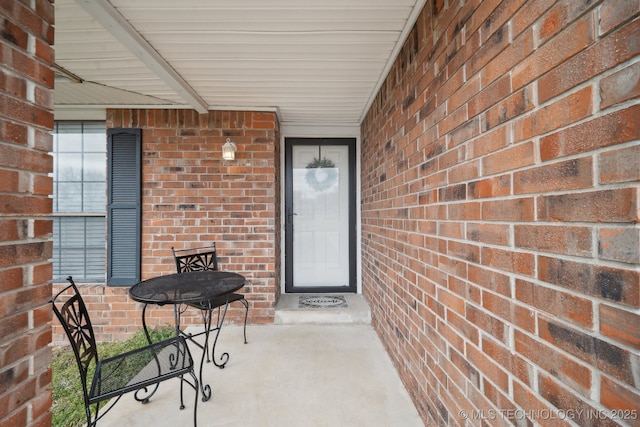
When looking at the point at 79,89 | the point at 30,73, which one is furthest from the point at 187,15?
the point at 79,89

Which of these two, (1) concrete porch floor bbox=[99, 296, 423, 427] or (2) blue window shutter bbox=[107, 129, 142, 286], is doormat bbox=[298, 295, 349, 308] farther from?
(2) blue window shutter bbox=[107, 129, 142, 286]

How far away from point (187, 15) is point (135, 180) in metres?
2.07

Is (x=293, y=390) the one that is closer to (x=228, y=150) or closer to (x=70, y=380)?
(x=70, y=380)

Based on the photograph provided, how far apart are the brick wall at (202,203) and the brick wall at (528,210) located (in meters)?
1.97

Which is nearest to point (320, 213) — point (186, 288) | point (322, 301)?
point (322, 301)

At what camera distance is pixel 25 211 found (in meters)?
1.04

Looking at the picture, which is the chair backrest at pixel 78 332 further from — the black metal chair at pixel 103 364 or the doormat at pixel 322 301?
the doormat at pixel 322 301

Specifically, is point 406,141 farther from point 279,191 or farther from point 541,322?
point 279,191

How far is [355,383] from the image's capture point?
2066 millimetres

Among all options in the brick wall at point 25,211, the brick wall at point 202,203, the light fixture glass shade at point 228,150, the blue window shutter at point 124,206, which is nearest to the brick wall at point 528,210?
the brick wall at point 25,211

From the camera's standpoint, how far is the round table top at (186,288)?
69.2 inches

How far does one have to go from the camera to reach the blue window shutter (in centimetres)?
310

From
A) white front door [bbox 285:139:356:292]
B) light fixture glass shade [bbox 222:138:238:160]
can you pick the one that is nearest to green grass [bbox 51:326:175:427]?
white front door [bbox 285:139:356:292]

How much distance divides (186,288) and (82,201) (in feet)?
7.68
